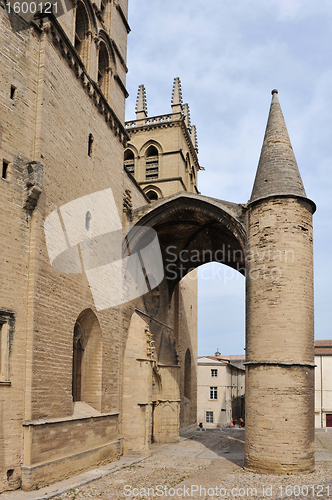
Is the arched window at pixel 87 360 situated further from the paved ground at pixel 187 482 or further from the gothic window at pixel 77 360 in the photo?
the paved ground at pixel 187 482

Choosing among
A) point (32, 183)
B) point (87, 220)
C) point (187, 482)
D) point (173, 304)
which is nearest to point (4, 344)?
point (32, 183)

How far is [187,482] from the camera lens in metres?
11.2

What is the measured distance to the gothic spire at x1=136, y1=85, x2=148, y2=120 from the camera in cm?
2630

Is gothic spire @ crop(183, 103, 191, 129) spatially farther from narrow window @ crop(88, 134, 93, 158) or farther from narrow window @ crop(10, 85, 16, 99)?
narrow window @ crop(10, 85, 16, 99)

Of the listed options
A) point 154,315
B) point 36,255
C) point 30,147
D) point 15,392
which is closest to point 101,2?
point 30,147

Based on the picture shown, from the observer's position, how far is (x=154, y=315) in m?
18.8

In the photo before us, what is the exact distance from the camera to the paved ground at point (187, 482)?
9.77 metres

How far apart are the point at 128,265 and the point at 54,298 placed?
5307mm

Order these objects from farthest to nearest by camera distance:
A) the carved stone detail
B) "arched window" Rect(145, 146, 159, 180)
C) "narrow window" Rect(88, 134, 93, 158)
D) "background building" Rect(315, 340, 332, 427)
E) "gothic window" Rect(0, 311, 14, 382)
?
"background building" Rect(315, 340, 332, 427)
"arched window" Rect(145, 146, 159, 180)
"narrow window" Rect(88, 134, 93, 158)
the carved stone detail
"gothic window" Rect(0, 311, 14, 382)

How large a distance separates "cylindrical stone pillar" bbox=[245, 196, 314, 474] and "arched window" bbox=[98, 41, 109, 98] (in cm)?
611

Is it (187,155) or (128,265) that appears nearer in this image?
(128,265)

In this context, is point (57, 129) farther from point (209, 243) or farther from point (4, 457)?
point (209, 243)

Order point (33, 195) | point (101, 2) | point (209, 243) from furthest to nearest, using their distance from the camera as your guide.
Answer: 1. point (209, 243)
2. point (101, 2)
3. point (33, 195)

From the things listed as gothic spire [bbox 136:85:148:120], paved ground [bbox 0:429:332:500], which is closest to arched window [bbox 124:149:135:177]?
gothic spire [bbox 136:85:148:120]
